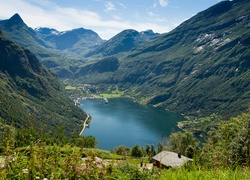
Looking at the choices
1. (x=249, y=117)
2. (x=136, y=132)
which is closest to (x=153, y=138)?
(x=136, y=132)

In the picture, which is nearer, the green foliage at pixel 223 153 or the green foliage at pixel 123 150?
the green foliage at pixel 123 150

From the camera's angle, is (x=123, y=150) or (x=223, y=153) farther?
(x=223, y=153)

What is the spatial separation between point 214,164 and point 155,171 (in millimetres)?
1672

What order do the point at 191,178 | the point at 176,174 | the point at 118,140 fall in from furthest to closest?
1. the point at 118,140
2. the point at 176,174
3. the point at 191,178

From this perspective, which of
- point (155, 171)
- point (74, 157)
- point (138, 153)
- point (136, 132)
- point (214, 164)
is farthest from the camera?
point (136, 132)

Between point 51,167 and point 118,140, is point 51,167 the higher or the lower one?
the lower one

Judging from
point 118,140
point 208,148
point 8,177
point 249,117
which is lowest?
point 8,177

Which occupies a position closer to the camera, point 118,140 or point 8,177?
point 8,177

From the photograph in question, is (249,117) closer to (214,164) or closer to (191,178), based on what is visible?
(214,164)

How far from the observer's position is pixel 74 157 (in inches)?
204

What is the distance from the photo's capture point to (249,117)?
2081 cm

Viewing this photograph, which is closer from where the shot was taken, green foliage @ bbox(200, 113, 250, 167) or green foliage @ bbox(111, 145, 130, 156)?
green foliage @ bbox(111, 145, 130, 156)

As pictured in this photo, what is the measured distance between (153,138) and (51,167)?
175 m

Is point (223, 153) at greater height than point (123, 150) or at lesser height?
greater
